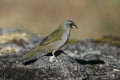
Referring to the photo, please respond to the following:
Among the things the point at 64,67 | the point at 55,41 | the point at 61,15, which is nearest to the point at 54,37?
the point at 55,41

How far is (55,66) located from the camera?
12.1m

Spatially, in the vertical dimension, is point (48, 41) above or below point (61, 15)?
below

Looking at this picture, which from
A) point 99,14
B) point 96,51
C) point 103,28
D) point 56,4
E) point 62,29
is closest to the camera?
point 62,29

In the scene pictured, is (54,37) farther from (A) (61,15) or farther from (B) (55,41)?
(A) (61,15)

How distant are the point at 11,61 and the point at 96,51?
2.94m

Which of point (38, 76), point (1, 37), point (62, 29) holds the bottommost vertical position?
point (38, 76)

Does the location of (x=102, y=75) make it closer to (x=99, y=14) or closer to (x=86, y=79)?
(x=86, y=79)

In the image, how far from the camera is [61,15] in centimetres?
2697

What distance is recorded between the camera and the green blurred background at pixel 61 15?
24.7 m

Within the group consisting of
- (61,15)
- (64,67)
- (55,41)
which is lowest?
(64,67)

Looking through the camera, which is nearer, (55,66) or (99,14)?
(55,66)

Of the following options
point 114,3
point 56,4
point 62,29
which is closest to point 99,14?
point 114,3

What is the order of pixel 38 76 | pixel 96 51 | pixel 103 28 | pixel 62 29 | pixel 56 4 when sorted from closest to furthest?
pixel 38 76, pixel 62 29, pixel 96 51, pixel 103 28, pixel 56 4

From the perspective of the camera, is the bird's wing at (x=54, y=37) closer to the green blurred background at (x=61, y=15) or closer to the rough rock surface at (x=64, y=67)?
the rough rock surface at (x=64, y=67)
